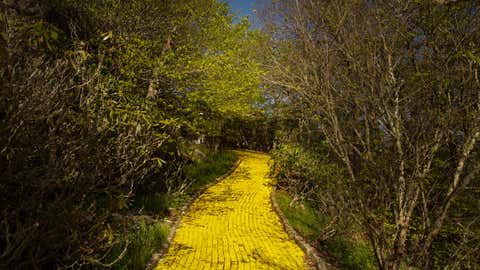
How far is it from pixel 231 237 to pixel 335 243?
135 inches

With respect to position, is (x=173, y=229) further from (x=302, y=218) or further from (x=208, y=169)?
(x=208, y=169)

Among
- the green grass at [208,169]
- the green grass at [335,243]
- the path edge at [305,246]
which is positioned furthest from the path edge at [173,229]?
the green grass at [335,243]

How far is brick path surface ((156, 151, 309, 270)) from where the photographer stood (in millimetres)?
6883

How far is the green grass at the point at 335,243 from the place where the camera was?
303 inches

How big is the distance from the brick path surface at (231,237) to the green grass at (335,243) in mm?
750

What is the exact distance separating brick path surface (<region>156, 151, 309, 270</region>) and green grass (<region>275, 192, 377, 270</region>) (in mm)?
750

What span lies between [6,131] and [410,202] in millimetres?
5855

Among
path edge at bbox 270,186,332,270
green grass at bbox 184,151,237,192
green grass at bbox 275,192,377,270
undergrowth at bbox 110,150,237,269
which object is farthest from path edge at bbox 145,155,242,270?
green grass at bbox 275,192,377,270

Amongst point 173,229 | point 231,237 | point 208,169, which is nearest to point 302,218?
point 231,237

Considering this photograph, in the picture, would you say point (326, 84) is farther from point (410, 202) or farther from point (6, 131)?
point (6, 131)

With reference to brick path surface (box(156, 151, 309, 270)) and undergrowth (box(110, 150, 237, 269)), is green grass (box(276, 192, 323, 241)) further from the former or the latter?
undergrowth (box(110, 150, 237, 269))

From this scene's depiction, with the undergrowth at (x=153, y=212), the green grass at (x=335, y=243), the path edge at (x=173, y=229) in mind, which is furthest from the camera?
the green grass at (x=335, y=243)

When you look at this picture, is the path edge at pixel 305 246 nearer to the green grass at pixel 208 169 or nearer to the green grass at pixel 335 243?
the green grass at pixel 335 243

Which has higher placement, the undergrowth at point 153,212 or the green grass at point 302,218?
the undergrowth at point 153,212
